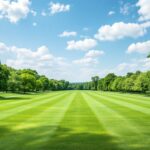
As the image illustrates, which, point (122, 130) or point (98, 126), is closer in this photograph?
point (122, 130)

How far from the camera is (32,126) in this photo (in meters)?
18.2

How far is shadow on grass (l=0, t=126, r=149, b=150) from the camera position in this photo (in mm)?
Answer: 12359

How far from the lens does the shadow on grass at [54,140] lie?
1236 centimetres

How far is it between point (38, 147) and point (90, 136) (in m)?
3.29

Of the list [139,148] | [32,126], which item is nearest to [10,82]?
[32,126]

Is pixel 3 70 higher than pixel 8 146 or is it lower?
higher

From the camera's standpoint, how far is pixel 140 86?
372 ft

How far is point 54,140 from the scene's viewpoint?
1370 cm

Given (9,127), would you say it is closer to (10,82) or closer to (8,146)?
(8,146)

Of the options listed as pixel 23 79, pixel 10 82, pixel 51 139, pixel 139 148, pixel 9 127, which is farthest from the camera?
pixel 23 79

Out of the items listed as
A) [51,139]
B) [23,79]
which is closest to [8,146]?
[51,139]

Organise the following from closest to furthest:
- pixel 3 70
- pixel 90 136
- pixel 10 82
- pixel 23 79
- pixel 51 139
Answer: pixel 51 139, pixel 90 136, pixel 3 70, pixel 10 82, pixel 23 79

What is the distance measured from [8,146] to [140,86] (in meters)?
104

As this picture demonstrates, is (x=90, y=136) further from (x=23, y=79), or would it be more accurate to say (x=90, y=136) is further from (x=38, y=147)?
(x=23, y=79)
